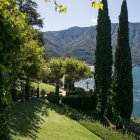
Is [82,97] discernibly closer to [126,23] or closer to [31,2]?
[126,23]

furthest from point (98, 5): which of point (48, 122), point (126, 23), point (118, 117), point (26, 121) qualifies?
point (126, 23)

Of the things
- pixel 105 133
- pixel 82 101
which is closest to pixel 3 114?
pixel 105 133

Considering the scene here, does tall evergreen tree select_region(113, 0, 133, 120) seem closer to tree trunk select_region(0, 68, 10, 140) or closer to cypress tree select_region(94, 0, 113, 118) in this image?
cypress tree select_region(94, 0, 113, 118)

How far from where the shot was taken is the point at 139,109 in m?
94.4

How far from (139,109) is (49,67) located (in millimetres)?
46332

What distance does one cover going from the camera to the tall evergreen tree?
141 ft

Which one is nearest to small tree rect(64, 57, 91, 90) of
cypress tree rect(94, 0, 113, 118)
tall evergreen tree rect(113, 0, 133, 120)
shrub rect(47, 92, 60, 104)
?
cypress tree rect(94, 0, 113, 118)

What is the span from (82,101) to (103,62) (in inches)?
225

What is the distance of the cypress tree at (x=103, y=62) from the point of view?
43531mm

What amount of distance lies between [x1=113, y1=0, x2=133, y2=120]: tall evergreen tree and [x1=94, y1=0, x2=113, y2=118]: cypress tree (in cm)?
99

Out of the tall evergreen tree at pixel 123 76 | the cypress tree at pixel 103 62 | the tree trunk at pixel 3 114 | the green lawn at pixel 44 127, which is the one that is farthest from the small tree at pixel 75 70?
the tree trunk at pixel 3 114

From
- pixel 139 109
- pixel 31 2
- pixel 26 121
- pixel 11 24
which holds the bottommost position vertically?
pixel 139 109

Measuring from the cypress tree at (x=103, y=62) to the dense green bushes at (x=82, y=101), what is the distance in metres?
2.06

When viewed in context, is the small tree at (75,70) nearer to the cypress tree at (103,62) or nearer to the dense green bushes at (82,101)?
the dense green bushes at (82,101)
